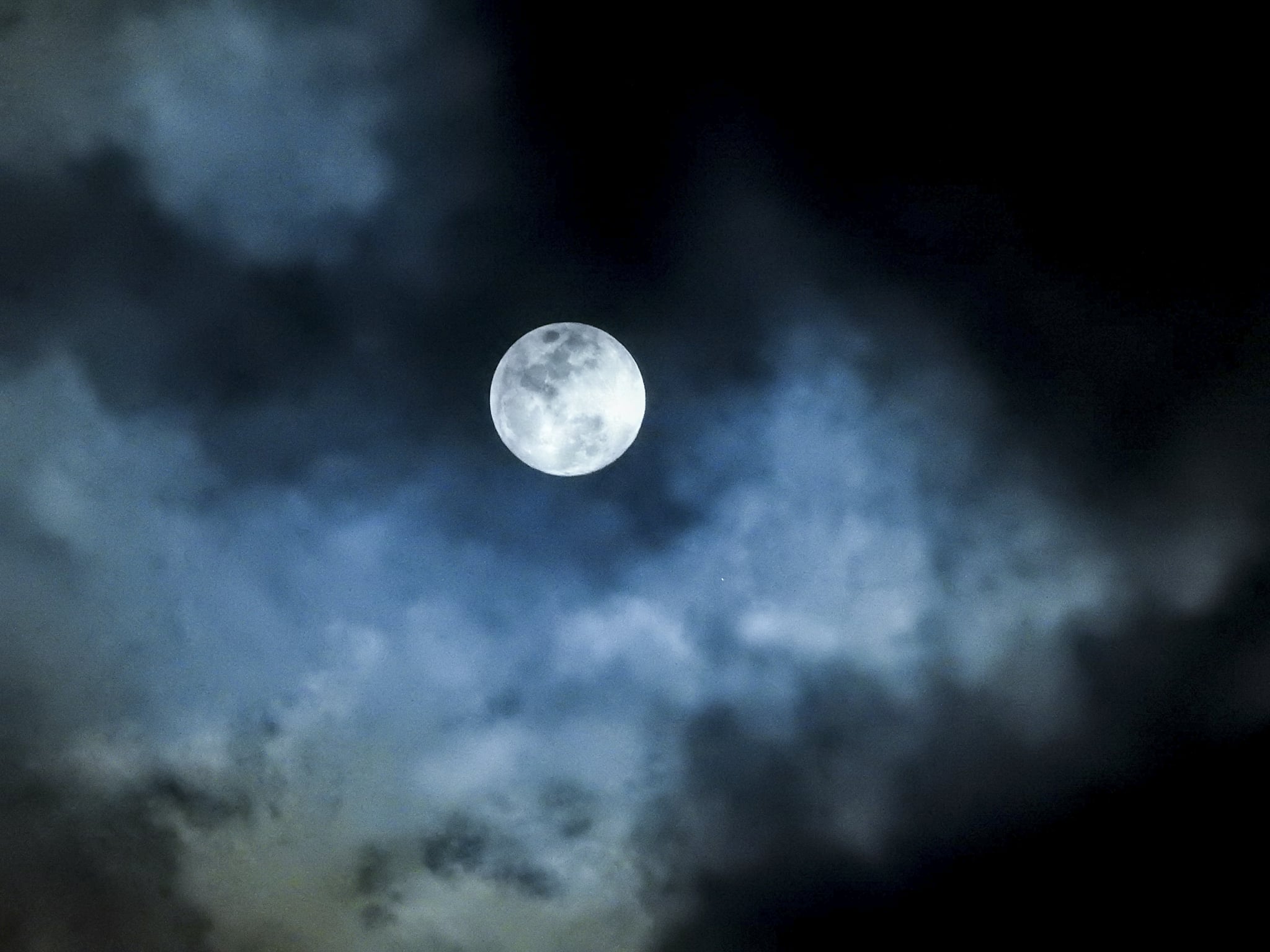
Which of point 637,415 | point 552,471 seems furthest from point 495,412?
point 637,415

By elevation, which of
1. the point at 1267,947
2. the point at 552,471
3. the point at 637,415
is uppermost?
the point at 637,415

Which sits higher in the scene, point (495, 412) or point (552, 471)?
point (495, 412)

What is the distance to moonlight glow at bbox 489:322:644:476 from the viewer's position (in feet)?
77.5

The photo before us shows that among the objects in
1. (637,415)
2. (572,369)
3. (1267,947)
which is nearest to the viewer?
(572,369)

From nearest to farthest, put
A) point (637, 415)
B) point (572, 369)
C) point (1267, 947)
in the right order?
1. point (572, 369)
2. point (637, 415)
3. point (1267, 947)

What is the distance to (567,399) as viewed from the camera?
23.6m

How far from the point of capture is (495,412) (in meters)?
25.7

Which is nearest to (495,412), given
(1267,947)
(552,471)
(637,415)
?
(552,471)

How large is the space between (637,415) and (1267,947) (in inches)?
2121

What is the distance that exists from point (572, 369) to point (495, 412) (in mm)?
4133

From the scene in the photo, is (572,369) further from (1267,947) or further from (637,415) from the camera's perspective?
(1267,947)

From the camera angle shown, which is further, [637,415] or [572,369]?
[637,415]

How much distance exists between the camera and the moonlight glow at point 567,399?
77.5 feet

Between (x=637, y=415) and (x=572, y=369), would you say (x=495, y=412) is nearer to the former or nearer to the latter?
(x=572, y=369)
